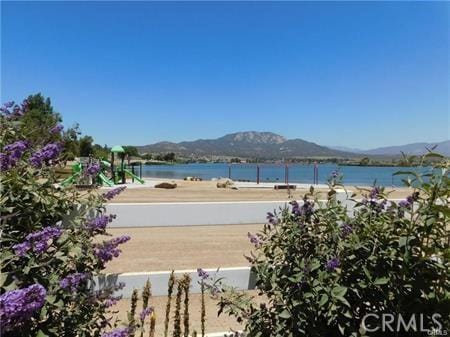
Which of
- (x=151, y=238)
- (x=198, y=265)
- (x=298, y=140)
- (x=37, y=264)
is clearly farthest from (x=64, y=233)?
(x=298, y=140)

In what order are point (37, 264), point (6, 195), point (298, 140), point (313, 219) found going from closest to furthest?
1. point (37, 264)
2. point (6, 195)
3. point (313, 219)
4. point (298, 140)

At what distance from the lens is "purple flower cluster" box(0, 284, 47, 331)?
3.82 feet

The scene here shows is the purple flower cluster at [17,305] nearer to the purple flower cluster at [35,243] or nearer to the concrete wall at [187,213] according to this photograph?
the purple flower cluster at [35,243]

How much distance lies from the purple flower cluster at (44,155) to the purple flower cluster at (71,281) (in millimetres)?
578

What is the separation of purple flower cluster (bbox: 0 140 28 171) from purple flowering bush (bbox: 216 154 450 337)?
1340 mm

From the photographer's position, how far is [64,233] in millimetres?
1924

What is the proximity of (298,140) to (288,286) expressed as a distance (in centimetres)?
17911

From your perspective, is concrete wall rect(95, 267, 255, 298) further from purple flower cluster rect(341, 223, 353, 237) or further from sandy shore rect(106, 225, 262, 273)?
sandy shore rect(106, 225, 262, 273)

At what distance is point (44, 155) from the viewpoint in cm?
205

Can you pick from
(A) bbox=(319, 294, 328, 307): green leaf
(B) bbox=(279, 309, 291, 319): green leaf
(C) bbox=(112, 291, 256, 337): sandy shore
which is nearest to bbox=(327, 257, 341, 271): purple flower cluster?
(A) bbox=(319, 294, 328, 307): green leaf

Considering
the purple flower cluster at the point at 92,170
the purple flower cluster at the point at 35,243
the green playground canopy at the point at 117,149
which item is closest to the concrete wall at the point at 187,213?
the purple flower cluster at the point at 92,170

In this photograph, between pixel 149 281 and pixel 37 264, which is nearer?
pixel 37 264

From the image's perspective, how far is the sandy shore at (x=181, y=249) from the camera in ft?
17.9

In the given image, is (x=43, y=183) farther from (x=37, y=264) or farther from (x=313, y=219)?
(x=313, y=219)
